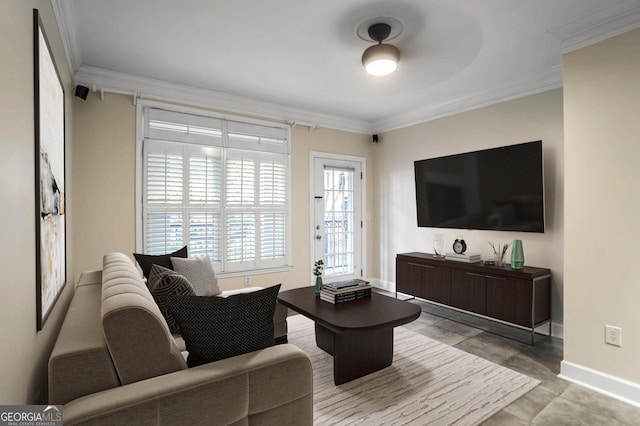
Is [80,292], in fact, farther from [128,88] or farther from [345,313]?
[128,88]

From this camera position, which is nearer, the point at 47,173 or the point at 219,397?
the point at 219,397

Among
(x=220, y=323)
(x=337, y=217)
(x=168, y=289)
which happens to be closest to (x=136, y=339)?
(x=220, y=323)

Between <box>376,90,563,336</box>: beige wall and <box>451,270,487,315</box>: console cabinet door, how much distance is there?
0.55 m

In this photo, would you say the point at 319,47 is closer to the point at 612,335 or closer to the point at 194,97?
the point at 194,97

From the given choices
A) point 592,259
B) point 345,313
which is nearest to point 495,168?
point 592,259

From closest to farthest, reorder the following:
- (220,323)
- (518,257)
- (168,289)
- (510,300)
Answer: (220,323), (168,289), (510,300), (518,257)

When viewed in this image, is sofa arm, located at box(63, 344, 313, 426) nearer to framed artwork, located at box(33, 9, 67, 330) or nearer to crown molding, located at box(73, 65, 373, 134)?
framed artwork, located at box(33, 9, 67, 330)

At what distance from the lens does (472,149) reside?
3994 millimetres

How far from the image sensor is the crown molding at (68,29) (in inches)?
82.5

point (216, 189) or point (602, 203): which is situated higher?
point (216, 189)

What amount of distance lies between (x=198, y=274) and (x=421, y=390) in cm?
197

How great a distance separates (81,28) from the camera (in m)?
2.49

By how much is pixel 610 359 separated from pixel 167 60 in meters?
4.30

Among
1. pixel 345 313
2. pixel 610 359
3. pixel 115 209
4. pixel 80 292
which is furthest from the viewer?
pixel 115 209
